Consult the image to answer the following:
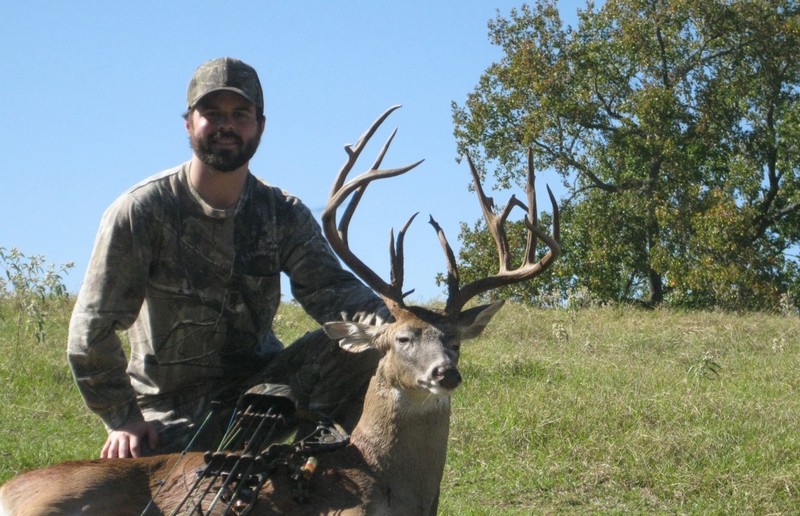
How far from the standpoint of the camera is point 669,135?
21625 mm

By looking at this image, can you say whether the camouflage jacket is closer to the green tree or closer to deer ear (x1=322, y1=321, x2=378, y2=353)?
deer ear (x1=322, y1=321, x2=378, y2=353)

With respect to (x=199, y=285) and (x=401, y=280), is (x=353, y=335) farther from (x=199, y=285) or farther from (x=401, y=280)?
(x=199, y=285)

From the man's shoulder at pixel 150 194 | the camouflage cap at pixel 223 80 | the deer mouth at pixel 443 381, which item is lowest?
the deer mouth at pixel 443 381

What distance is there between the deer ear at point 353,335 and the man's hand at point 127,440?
2.83 ft

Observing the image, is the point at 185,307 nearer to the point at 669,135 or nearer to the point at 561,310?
the point at 561,310

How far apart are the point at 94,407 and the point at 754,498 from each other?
3.29 m

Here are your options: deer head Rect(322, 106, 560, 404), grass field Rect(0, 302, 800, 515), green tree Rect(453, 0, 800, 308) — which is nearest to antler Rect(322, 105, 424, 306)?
deer head Rect(322, 106, 560, 404)

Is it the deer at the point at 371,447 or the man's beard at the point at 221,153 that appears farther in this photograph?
the man's beard at the point at 221,153

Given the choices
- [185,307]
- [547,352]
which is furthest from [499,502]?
[547,352]

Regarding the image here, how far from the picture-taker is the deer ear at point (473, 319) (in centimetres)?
514

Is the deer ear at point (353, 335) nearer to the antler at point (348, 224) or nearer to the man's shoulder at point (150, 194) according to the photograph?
the antler at point (348, 224)

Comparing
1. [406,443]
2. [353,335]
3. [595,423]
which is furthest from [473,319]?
[595,423]

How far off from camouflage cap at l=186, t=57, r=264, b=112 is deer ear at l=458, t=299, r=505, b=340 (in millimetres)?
1327

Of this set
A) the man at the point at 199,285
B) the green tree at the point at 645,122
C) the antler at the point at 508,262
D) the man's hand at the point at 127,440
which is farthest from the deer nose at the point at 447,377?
the green tree at the point at 645,122
